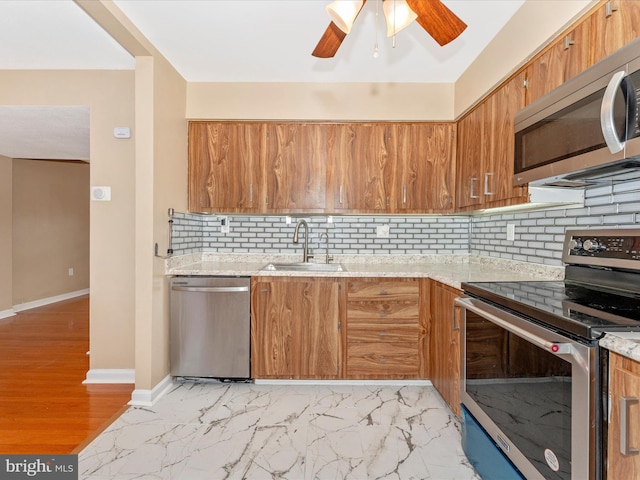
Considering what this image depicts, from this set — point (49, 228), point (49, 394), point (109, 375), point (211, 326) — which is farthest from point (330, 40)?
point (49, 228)

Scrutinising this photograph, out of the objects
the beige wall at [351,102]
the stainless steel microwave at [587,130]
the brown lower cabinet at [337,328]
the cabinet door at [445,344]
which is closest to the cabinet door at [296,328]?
the brown lower cabinet at [337,328]

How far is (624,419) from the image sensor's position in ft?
2.80

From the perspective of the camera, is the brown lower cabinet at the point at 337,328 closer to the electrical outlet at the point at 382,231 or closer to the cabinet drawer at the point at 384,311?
the cabinet drawer at the point at 384,311

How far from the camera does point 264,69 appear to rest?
267 cm

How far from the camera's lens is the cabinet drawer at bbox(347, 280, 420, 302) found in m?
2.54

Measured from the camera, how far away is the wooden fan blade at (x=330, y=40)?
5.00 ft

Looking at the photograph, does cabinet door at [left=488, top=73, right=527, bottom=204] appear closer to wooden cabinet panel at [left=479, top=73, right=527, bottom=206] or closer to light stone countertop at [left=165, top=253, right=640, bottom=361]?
wooden cabinet panel at [left=479, top=73, right=527, bottom=206]

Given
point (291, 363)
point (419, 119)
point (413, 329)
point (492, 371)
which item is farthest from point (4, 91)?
point (492, 371)

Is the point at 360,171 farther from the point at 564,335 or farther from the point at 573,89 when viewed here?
→ the point at 564,335

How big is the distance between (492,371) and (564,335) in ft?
1.73

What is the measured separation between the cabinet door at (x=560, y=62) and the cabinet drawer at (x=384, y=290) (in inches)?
54.1

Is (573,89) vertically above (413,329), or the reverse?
(573,89)

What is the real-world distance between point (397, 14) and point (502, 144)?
1079 millimetres

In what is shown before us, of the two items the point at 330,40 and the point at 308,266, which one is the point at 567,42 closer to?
the point at 330,40
